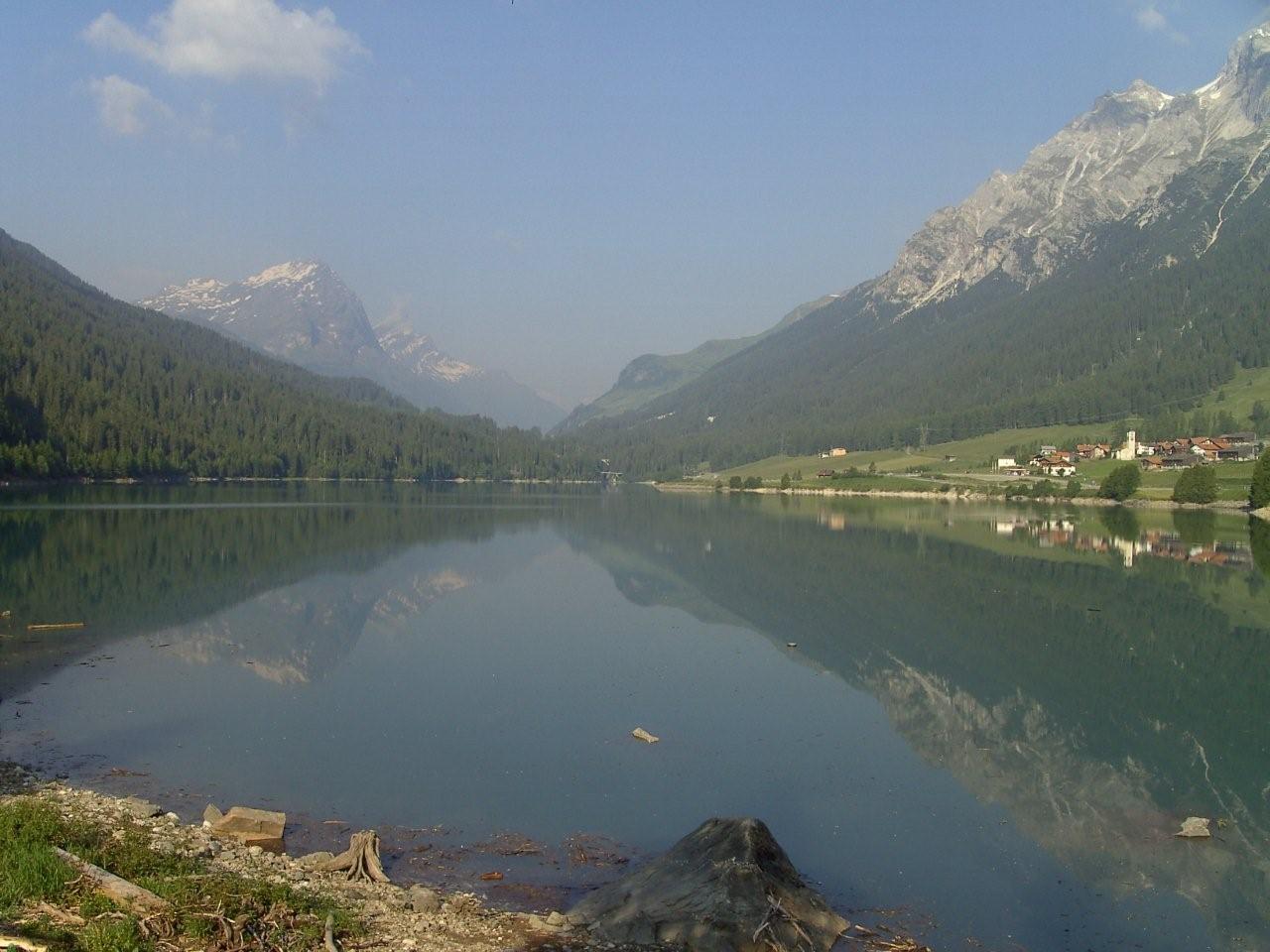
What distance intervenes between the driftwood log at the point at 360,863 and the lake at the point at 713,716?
2.08ft

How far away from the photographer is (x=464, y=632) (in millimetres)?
34844

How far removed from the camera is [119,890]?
9.91m

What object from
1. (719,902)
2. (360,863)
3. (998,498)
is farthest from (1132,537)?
(360,863)

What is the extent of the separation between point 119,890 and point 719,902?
6.71 m

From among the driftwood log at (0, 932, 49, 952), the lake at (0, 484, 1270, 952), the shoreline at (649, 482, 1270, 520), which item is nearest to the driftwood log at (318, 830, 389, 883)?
the lake at (0, 484, 1270, 952)

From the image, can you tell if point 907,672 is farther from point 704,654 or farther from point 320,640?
point 320,640

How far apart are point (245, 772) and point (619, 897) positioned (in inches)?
356

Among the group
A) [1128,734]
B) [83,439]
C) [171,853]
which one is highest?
[83,439]

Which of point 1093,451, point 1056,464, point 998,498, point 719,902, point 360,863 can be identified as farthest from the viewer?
point 1093,451

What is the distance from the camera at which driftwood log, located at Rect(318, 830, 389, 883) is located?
12.8m

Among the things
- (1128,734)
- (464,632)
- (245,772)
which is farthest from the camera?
(464,632)

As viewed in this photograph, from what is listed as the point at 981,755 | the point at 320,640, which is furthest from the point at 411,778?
the point at 320,640

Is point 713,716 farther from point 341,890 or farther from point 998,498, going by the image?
point 998,498

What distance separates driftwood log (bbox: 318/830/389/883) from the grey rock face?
9.15 ft
